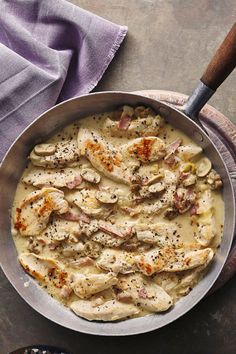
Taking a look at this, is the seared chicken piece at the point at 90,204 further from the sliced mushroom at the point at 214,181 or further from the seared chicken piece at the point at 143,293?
the sliced mushroom at the point at 214,181

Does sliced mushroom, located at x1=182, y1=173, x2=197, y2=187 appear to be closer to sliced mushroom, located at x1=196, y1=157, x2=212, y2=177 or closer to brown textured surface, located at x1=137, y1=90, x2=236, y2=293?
sliced mushroom, located at x1=196, y1=157, x2=212, y2=177

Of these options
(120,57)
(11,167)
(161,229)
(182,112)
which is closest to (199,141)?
(182,112)

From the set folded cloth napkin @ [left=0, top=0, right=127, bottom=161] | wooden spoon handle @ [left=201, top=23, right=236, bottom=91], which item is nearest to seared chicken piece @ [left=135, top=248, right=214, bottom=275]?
wooden spoon handle @ [left=201, top=23, right=236, bottom=91]

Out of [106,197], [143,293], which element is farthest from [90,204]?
[143,293]

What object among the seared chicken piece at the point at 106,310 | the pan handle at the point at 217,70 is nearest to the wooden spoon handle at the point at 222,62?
the pan handle at the point at 217,70

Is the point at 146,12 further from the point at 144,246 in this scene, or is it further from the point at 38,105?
the point at 144,246
